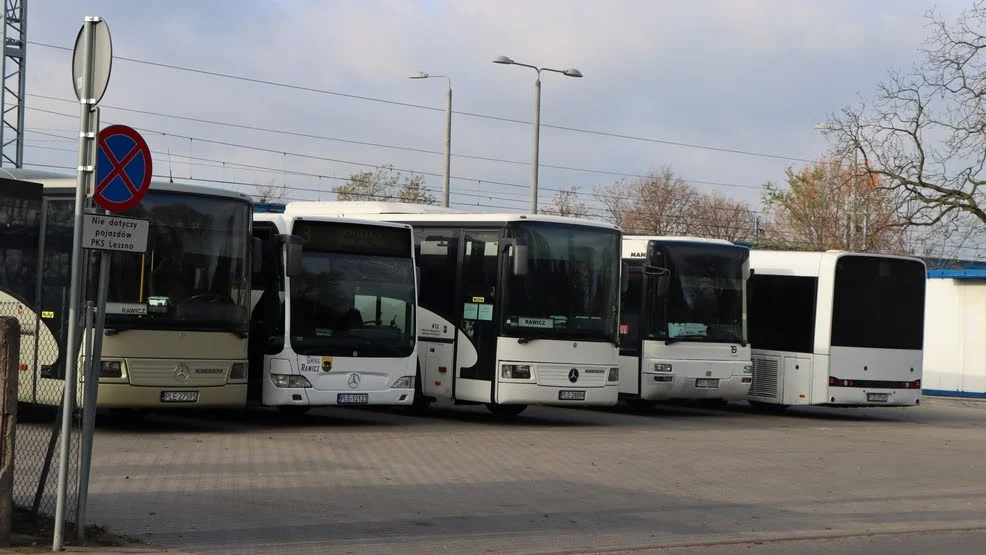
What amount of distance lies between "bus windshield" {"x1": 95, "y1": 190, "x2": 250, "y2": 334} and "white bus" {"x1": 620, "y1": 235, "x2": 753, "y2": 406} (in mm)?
7897

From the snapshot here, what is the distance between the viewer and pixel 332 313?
1864 centimetres

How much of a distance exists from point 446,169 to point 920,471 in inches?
896

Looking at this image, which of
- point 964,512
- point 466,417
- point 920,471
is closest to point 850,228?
point 466,417

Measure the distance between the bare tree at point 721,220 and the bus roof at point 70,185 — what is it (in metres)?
49.3

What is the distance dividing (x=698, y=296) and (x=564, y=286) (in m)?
4.07

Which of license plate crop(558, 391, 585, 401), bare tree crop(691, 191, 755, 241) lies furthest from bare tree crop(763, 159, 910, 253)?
license plate crop(558, 391, 585, 401)

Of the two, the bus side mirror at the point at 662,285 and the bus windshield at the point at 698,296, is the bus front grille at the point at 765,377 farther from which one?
the bus side mirror at the point at 662,285

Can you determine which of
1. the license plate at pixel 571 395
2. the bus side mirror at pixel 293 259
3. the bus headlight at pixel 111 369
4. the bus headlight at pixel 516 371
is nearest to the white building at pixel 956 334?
the license plate at pixel 571 395

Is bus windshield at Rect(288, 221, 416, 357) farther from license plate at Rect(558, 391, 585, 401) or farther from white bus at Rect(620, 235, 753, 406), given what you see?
white bus at Rect(620, 235, 753, 406)

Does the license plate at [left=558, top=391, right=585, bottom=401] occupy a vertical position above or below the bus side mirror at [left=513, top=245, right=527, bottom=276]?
below

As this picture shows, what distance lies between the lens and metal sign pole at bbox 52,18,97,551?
355 inches

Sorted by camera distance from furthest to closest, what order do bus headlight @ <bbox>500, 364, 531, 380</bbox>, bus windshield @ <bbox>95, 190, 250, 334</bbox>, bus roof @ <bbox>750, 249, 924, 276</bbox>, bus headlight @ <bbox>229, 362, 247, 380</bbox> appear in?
bus roof @ <bbox>750, 249, 924, 276</bbox>
bus headlight @ <bbox>500, 364, 531, 380</bbox>
bus headlight @ <bbox>229, 362, 247, 380</bbox>
bus windshield @ <bbox>95, 190, 250, 334</bbox>

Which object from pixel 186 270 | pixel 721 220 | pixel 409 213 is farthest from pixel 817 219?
pixel 186 270

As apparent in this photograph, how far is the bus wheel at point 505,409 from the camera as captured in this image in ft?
71.9
